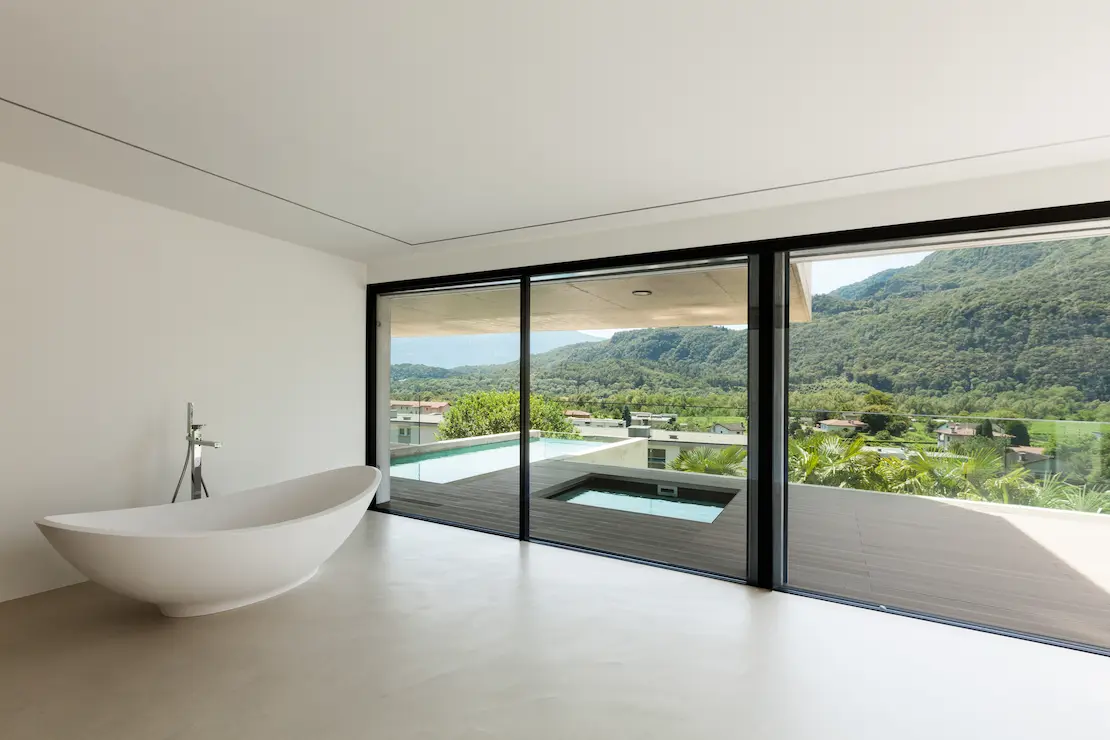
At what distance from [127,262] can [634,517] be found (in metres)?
4.34

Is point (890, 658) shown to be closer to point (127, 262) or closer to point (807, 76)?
point (807, 76)

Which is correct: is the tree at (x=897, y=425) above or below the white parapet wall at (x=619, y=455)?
above

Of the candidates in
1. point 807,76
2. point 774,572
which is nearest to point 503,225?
point 807,76

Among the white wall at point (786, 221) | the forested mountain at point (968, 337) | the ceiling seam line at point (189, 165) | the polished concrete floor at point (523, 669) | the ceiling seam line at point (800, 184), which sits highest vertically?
the ceiling seam line at point (189, 165)

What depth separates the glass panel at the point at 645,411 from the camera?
12.6 ft

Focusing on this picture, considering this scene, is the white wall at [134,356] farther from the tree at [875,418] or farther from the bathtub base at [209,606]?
the tree at [875,418]

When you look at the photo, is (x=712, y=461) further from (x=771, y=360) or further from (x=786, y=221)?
(x=786, y=221)

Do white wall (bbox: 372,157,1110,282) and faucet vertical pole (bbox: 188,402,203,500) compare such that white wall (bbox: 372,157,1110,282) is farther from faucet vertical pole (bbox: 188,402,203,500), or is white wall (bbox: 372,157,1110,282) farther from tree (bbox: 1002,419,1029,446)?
faucet vertical pole (bbox: 188,402,203,500)

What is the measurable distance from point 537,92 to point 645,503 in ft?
14.1

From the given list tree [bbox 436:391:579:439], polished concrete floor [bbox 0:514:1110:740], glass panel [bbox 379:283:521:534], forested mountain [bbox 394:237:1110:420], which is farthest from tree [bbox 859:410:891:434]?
glass panel [bbox 379:283:521:534]

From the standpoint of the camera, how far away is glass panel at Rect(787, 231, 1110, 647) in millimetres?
2783

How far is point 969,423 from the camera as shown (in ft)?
9.98

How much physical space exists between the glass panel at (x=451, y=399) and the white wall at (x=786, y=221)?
38cm

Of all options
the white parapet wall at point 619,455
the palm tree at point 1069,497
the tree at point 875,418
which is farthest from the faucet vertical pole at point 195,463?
the palm tree at point 1069,497
